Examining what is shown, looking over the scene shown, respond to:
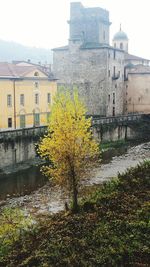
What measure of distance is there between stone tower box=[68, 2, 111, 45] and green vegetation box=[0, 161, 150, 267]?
4369 centimetres

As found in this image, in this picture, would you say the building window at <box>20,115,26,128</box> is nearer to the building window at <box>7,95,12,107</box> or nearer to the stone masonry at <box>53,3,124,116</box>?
the building window at <box>7,95,12,107</box>

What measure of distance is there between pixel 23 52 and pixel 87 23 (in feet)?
329

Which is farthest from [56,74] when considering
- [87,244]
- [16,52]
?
[16,52]

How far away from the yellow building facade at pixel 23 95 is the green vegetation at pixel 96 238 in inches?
956

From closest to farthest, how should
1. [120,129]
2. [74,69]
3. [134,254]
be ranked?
[134,254] < [120,129] < [74,69]

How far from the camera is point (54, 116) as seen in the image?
68.7 ft

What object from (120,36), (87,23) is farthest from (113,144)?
(120,36)

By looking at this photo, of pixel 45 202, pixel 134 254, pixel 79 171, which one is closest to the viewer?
pixel 134 254

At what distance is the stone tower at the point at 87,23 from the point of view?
5897cm

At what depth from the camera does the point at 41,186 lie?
3023cm

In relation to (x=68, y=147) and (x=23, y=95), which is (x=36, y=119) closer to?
(x=23, y=95)

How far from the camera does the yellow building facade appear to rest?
40.7 metres

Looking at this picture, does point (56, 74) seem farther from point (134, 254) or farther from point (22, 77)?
point (134, 254)

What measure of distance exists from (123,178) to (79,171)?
8.77ft
